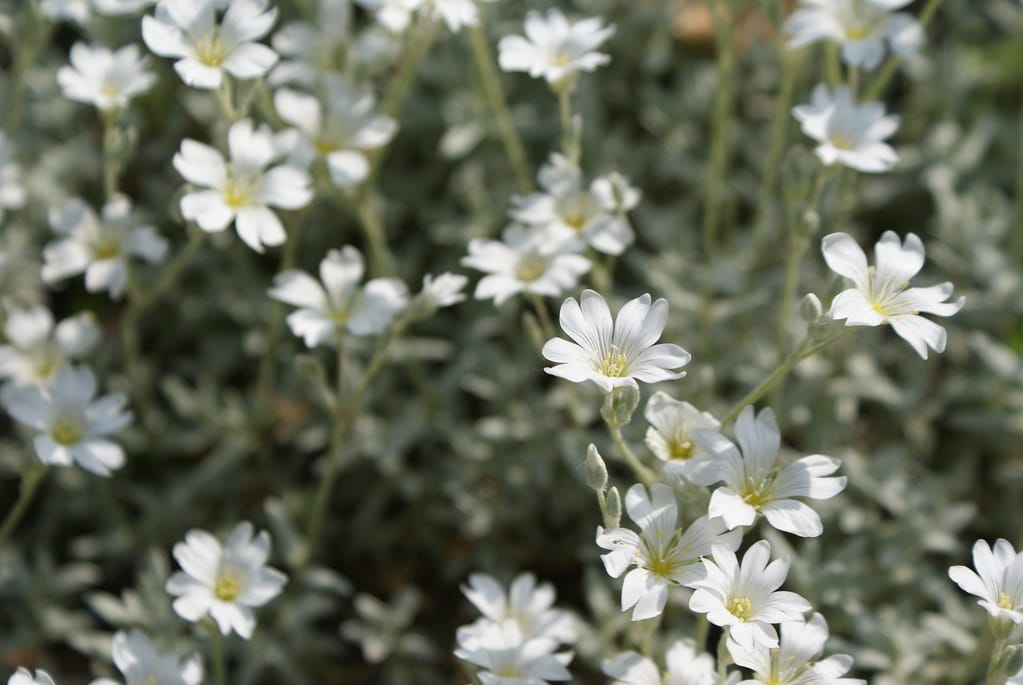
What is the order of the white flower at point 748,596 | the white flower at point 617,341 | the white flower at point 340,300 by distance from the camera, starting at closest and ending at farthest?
the white flower at point 748,596
the white flower at point 617,341
the white flower at point 340,300

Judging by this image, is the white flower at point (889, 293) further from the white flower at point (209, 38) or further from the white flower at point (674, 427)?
the white flower at point (209, 38)

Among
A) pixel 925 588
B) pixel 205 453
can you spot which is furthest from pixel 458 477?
pixel 925 588

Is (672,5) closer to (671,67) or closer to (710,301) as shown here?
(671,67)

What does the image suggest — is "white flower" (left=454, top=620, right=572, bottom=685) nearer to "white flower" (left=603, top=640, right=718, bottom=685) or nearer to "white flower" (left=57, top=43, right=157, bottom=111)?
"white flower" (left=603, top=640, right=718, bottom=685)

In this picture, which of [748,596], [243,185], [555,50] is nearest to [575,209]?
[555,50]

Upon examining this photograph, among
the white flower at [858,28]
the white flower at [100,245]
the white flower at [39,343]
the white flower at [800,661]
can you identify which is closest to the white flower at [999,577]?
the white flower at [800,661]

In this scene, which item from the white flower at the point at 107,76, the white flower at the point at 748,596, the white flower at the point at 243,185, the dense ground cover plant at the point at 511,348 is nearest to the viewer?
the white flower at the point at 748,596
